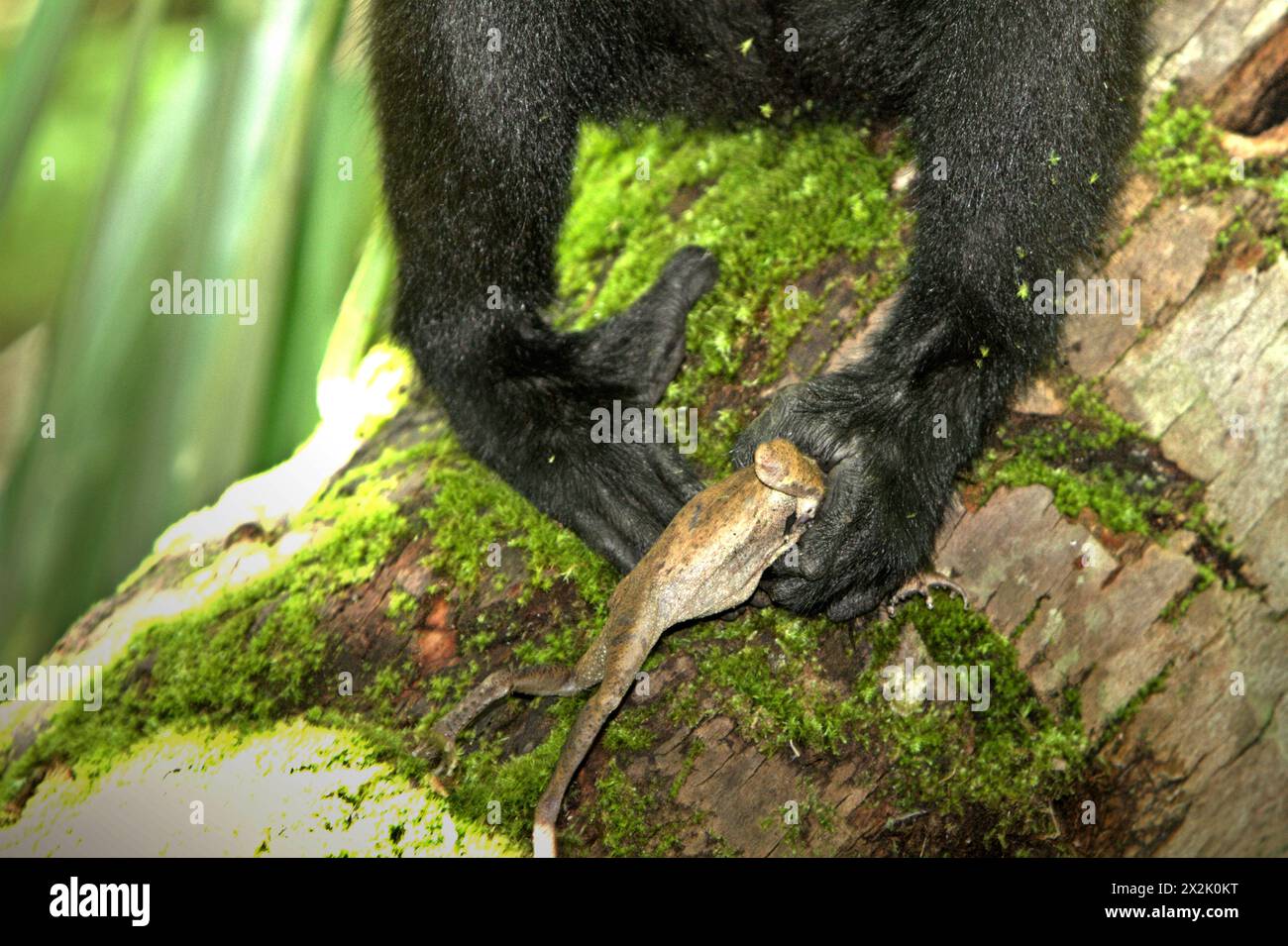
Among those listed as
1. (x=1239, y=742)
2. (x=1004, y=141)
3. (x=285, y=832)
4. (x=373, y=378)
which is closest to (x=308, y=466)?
(x=373, y=378)

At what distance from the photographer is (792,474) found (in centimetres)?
155

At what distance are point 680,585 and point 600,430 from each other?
42cm

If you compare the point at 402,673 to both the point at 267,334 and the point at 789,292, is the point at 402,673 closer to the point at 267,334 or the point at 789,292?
the point at 789,292

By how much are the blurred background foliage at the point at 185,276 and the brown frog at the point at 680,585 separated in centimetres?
137

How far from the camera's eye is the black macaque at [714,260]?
164 centimetres

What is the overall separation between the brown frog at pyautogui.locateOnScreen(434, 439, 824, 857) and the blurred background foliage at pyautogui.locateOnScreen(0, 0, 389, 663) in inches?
53.9

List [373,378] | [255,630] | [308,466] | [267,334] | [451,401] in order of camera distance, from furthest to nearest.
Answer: [267,334]
[373,378]
[308,466]
[451,401]
[255,630]

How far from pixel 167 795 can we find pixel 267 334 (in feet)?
4.62

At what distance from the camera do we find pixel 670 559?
1.55m

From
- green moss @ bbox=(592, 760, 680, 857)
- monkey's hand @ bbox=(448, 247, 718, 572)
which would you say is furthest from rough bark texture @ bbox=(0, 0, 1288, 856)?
monkey's hand @ bbox=(448, 247, 718, 572)

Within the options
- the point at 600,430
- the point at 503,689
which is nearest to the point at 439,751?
the point at 503,689

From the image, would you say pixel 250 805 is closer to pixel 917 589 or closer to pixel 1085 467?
pixel 917 589

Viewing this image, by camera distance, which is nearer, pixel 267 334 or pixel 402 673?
pixel 402 673

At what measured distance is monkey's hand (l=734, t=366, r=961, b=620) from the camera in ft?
5.42
